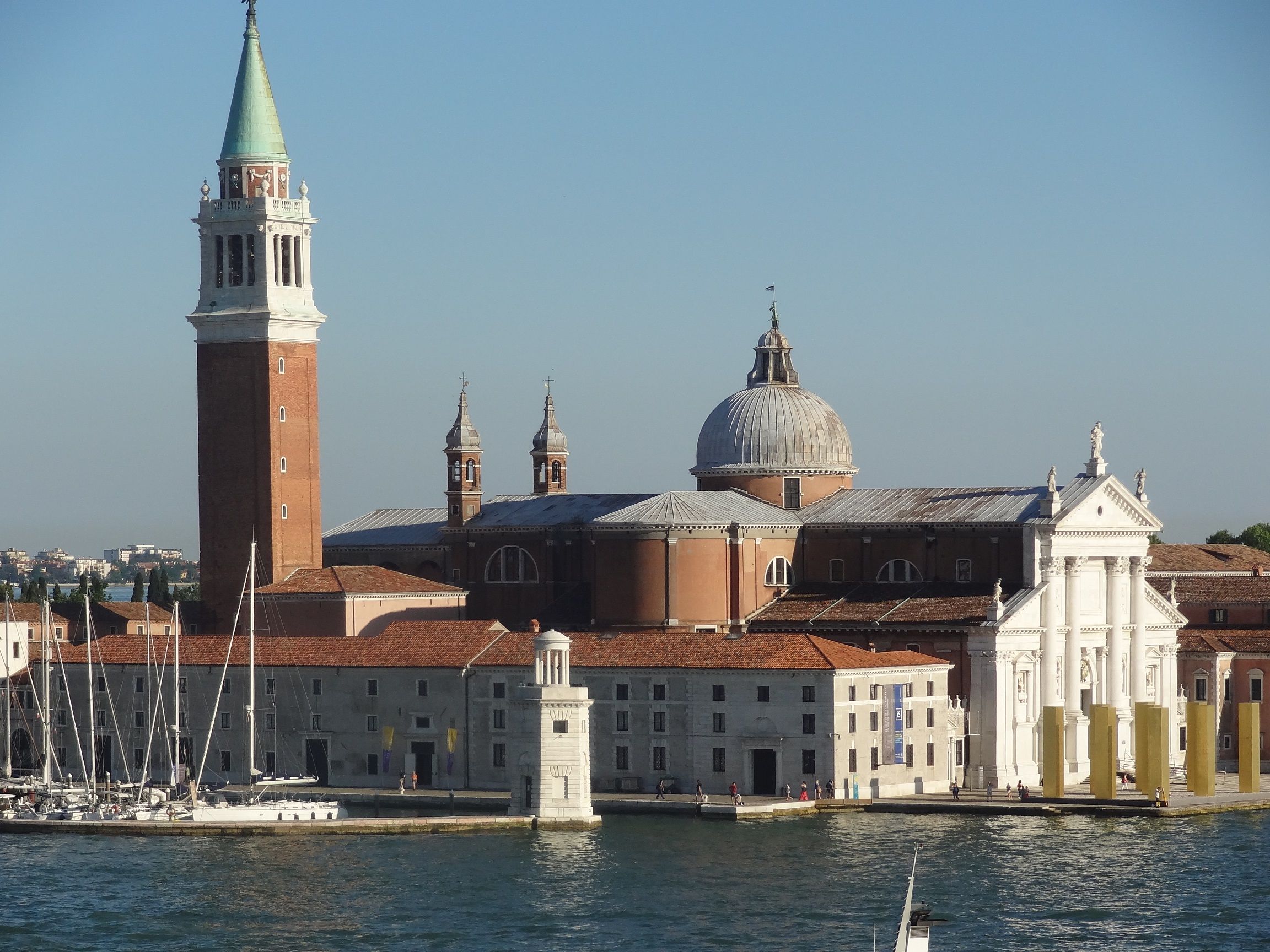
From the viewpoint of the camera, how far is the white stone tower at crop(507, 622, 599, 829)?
63094 mm

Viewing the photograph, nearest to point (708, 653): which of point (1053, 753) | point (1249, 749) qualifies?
point (1053, 753)

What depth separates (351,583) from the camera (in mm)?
76625

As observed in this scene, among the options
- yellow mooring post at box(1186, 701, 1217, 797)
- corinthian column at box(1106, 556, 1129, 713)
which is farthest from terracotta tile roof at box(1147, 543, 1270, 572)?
yellow mooring post at box(1186, 701, 1217, 797)

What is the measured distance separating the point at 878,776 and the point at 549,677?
8.33 m

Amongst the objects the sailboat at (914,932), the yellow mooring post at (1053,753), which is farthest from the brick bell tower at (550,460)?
the sailboat at (914,932)

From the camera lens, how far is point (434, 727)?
228ft

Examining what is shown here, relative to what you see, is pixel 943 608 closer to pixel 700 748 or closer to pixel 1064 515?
pixel 1064 515

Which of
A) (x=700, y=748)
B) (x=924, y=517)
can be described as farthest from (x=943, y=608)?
(x=700, y=748)

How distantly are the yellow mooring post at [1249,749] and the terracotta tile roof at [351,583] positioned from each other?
2183 cm

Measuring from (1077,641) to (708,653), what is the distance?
1083cm

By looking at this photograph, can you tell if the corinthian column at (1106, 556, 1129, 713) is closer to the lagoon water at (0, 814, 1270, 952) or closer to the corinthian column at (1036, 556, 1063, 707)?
the corinthian column at (1036, 556, 1063, 707)

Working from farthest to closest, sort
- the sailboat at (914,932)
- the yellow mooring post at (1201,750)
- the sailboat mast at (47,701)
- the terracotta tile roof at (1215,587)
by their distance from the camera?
the terracotta tile roof at (1215,587), the sailboat mast at (47,701), the yellow mooring post at (1201,750), the sailboat at (914,932)

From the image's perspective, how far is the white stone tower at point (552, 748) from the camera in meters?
63.1

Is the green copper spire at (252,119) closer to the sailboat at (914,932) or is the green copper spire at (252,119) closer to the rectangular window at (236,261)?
the rectangular window at (236,261)
